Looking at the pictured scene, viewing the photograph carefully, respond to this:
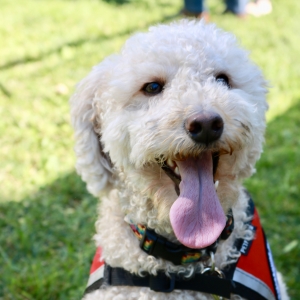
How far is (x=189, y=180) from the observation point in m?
2.05

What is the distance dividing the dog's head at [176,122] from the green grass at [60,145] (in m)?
1.19

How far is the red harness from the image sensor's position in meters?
2.28

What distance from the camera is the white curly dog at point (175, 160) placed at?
2.01 meters

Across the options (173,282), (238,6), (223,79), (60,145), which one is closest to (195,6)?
(238,6)

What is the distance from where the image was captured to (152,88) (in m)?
2.24

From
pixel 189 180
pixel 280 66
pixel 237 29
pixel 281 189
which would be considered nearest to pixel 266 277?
pixel 189 180

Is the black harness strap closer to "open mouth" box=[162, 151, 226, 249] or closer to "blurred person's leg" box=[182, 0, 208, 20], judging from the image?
"open mouth" box=[162, 151, 226, 249]

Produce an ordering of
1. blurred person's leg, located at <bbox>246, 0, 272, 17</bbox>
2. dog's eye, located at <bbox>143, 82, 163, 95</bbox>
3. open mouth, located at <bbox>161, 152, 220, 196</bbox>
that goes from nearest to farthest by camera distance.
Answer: open mouth, located at <bbox>161, 152, 220, 196</bbox> < dog's eye, located at <bbox>143, 82, 163, 95</bbox> < blurred person's leg, located at <bbox>246, 0, 272, 17</bbox>

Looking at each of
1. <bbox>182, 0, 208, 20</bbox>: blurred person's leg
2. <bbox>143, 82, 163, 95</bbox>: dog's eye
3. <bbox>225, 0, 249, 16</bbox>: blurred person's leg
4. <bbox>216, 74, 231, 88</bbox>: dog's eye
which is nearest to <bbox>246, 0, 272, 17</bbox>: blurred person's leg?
<bbox>225, 0, 249, 16</bbox>: blurred person's leg

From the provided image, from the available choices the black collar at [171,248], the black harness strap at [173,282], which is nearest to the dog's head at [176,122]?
the black collar at [171,248]

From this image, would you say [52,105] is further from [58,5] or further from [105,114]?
[58,5]

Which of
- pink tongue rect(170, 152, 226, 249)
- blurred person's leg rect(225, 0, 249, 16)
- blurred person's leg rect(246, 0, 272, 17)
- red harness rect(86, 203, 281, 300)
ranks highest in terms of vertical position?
pink tongue rect(170, 152, 226, 249)

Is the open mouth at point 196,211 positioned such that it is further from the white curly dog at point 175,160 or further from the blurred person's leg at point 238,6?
the blurred person's leg at point 238,6

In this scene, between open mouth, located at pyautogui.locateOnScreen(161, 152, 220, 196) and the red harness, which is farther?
the red harness
